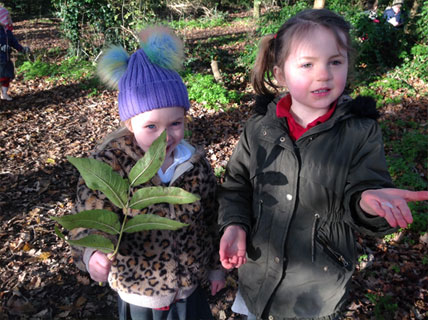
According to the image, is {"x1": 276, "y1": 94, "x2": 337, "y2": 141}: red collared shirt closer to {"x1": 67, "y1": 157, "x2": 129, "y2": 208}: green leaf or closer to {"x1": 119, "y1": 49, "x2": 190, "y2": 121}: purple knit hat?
{"x1": 119, "y1": 49, "x2": 190, "y2": 121}: purple knit hat

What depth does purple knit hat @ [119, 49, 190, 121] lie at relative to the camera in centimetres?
154

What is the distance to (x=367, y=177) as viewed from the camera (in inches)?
53.0

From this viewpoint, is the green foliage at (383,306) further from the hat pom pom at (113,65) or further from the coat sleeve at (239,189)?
the hat pom pom at (113,65)

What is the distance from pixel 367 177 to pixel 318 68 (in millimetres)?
514

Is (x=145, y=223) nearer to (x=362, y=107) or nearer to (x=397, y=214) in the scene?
(x=397, y=214)

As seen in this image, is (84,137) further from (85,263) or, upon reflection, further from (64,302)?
(85,263)

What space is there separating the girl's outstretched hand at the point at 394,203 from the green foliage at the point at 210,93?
5704mm

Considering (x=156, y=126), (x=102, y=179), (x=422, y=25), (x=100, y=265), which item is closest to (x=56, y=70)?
(x=156, y=126)

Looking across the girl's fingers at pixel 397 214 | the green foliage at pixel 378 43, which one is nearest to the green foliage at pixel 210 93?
the green foliage at pixel 378 43

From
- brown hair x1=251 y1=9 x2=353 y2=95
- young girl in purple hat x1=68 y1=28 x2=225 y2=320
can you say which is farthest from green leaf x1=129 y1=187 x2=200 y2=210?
brown hair x1=251 y1=9 x2=353 y2=95

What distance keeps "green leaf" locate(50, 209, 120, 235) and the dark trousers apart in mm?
826

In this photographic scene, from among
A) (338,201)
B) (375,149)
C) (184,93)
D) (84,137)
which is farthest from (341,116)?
(84,137)

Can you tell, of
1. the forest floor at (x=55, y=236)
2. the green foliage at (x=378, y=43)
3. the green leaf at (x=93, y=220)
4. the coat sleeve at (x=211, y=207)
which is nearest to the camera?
the green leaf at (x=93, y=220)

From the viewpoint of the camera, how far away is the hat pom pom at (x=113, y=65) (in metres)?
1.67
